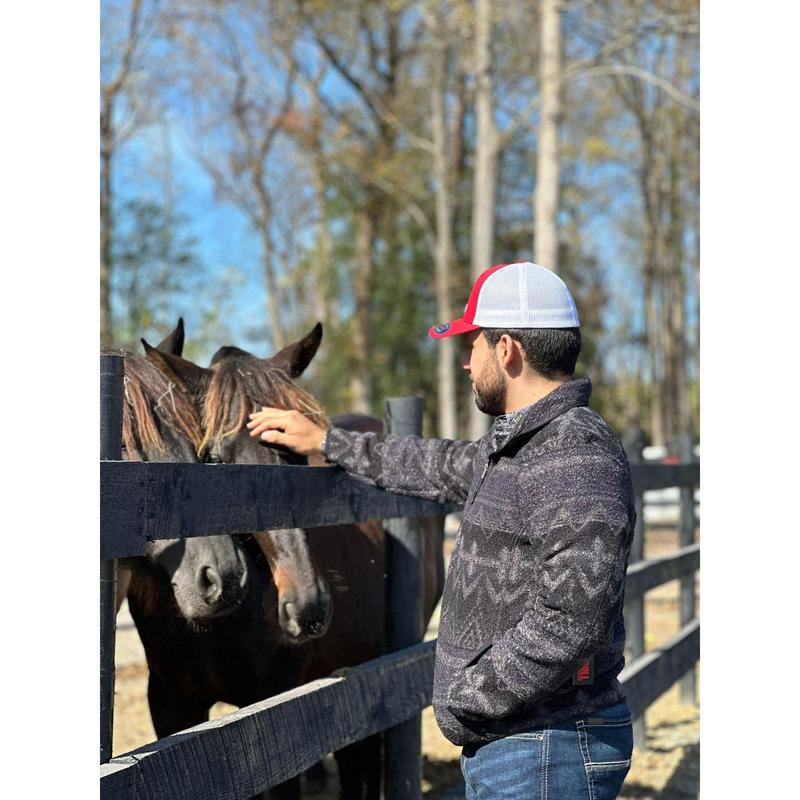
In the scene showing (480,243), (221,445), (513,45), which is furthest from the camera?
(513,45)

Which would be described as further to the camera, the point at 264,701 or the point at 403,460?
the point at 403,460

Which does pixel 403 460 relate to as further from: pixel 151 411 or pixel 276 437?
pixel 151 411

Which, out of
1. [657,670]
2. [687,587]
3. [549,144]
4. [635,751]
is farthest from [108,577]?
[549,144]

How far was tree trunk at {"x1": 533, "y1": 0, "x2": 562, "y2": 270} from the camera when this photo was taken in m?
14.3

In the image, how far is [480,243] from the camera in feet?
56.4

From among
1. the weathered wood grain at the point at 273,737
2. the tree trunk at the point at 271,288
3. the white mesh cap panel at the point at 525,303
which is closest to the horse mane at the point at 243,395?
the weathered wood grain at the point at 273,737

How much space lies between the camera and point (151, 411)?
333 cm

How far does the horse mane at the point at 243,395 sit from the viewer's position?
132 inches

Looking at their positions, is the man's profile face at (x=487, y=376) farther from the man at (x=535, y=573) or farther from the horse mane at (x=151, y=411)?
the horse mane at (x=151, y=411)

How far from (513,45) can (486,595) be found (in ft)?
65.5

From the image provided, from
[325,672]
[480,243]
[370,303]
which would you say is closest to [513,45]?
[480,243]

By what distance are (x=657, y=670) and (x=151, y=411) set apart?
364cm

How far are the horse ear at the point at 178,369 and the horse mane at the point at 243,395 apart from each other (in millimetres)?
60
